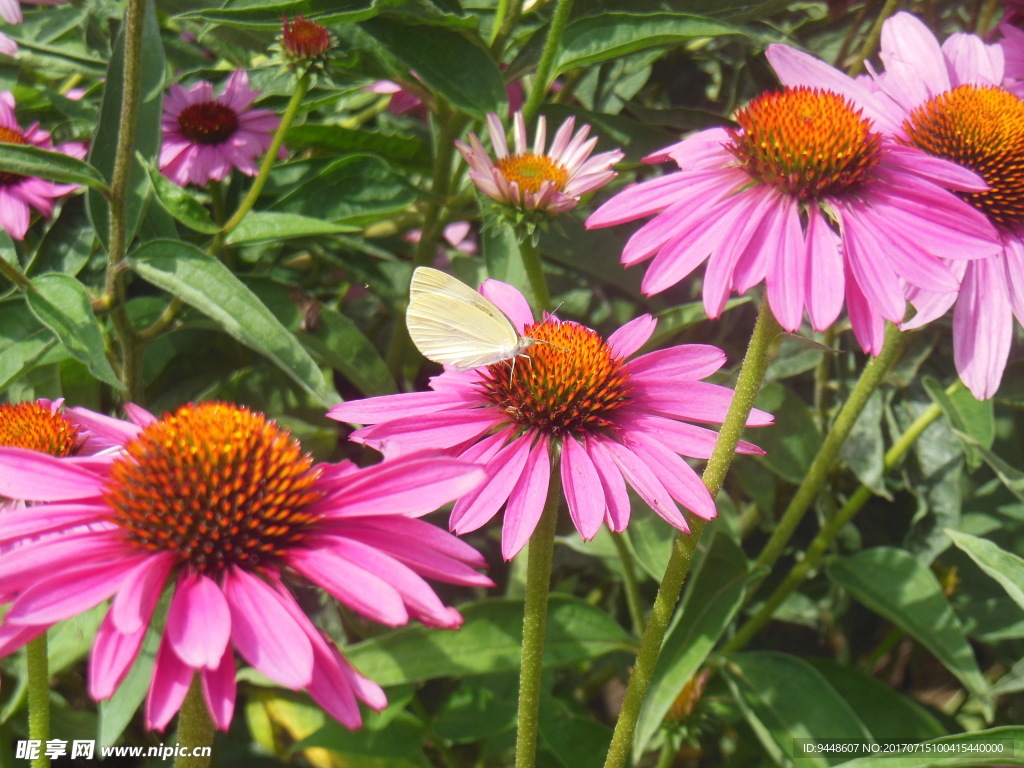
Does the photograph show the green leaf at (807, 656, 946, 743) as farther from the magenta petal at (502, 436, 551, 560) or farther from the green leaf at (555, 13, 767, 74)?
the green leaf at (555, 13, 767, 74)

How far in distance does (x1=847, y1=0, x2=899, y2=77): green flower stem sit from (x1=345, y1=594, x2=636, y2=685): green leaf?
3.46 feet

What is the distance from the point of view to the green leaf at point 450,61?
1.43 metres

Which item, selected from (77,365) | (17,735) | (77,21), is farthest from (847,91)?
(17,735)

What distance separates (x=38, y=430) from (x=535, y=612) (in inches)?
21.5

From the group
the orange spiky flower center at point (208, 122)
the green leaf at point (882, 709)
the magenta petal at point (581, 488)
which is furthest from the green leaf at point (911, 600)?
the orange spiky flower center at point (208, 122)

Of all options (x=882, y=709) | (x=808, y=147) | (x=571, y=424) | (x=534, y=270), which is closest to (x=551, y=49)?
(x=534, y=270)

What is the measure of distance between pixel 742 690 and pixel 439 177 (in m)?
0.96

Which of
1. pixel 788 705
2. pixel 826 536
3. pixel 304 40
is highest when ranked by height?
pixel 304 40

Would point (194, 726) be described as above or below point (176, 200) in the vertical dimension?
below

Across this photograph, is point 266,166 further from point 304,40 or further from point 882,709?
point 882,709

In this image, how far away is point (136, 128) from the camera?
129cm

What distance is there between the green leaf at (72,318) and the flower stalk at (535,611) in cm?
47

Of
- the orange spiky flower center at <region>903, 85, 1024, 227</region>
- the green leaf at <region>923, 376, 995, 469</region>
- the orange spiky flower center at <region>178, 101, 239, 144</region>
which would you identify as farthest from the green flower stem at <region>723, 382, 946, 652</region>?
the orange spiky flower center at <region>178, 101, 239, 144</region>

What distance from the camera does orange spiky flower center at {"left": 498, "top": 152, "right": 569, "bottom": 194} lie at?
1379 millimetres
